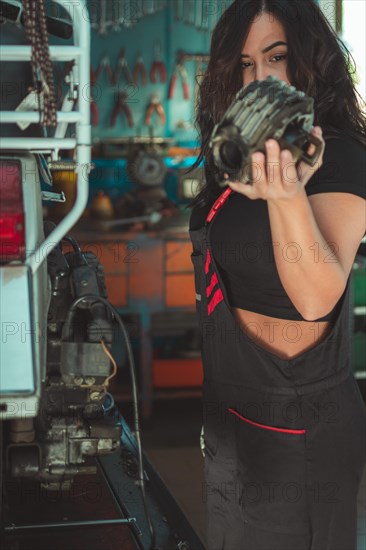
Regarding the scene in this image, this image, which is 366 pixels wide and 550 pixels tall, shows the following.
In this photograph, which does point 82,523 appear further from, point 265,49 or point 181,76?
point 181,76

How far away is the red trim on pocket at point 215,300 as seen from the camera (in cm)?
180

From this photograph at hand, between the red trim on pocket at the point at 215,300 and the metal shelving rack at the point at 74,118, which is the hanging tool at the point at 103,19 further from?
the red trim on pocket at the point at 215,300

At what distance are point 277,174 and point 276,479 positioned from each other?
0.67 m

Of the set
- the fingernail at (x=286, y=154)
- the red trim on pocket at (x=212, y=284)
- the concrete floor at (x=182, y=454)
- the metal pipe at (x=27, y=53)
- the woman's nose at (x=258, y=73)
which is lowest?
the concrete floor at (x=182, y=454)

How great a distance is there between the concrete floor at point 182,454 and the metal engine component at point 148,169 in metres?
1.31

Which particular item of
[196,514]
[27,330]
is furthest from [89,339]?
[196,514]

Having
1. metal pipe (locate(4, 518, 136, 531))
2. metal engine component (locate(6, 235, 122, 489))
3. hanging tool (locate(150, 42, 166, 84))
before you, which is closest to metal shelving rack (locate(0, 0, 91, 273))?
metal engine component (locate(6, 235, 122, 489))

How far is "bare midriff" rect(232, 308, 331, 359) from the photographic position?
68.2 inches

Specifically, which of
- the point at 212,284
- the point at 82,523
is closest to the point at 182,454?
the point at 82,523

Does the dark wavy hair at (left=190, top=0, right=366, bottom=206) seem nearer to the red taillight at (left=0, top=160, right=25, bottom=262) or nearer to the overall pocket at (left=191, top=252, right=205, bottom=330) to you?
the overall pocket at (left=191, top=252, right=205, bottom=330)

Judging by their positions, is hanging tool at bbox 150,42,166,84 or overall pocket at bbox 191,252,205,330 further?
hanging tool at bbox 150,42,166,84

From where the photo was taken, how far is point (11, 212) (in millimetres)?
1709

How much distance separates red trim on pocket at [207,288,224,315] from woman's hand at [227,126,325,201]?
0.40 m

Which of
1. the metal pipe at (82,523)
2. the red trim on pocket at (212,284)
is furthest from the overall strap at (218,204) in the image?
the metal pipe at (82,523)
